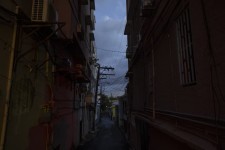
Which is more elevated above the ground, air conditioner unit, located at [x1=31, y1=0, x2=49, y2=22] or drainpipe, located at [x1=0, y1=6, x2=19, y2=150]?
air conditioner unit, located at [x1=31, y1=0, x2=49, y2=22]

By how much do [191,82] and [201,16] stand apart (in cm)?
147

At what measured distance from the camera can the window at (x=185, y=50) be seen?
211 inches

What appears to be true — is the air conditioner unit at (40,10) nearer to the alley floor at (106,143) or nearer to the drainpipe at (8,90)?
the drainpipe at (8,90)

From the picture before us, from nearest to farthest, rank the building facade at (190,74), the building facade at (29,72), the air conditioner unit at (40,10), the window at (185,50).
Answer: the building facade at (190,74), the window at (185,50), the building facade at (29,72), the air conditioner unit at (40,10)

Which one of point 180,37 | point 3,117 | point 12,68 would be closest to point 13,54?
point 12,68

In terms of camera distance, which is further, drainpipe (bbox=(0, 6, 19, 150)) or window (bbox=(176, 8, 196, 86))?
window (bbox=(176, 8, 196, 86))

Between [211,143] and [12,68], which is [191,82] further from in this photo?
[12,68]

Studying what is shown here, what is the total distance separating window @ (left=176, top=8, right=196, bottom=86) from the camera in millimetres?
5371

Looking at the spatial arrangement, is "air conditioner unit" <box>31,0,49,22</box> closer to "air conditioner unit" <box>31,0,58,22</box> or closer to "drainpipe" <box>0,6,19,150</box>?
"air conditioner unit" <box>31,0,58,22</box>

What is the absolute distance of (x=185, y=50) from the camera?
5.71m

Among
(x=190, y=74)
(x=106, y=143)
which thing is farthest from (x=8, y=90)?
(x=106, y=143)

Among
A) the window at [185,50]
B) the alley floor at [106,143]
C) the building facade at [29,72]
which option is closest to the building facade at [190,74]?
the window at [185,50]

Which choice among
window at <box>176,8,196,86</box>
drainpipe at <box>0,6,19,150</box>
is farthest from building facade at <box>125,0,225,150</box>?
drainpipe at <box>0,6,19,150</box>

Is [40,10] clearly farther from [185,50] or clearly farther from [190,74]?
[190,74]
